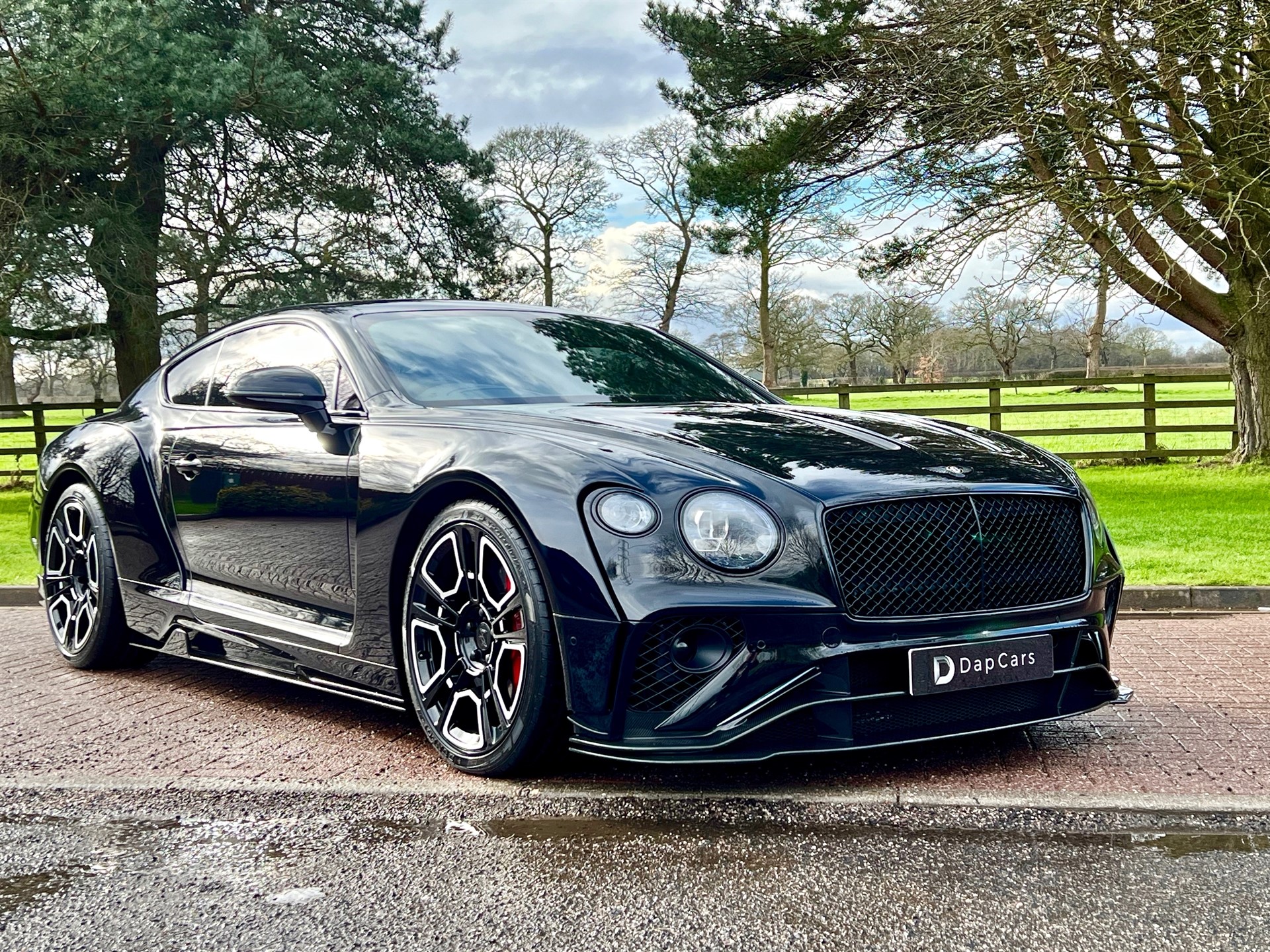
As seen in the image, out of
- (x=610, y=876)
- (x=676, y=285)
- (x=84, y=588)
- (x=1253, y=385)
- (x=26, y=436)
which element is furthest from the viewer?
(x=676, y=285)

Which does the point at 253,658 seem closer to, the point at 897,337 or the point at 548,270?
the point at 548,270

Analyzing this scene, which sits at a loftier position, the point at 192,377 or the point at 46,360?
the point at 46,360

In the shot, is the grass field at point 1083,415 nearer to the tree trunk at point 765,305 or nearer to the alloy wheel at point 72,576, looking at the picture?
the tree trunk at point 765,305

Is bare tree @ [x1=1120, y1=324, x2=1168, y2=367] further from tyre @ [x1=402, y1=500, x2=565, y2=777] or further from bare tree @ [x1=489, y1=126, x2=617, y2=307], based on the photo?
tyre @ [x1=402, y1=500, x2=565, y2=777]

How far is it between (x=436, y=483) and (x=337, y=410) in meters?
0.72

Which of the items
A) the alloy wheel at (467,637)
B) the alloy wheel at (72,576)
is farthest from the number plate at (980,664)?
the alloy wheel at (72,576)

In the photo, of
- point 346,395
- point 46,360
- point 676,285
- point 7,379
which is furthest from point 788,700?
point 676,285

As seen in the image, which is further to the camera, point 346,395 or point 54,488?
point 54,488

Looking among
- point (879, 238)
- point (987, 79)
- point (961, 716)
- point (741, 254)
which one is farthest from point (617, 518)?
point (741, 254)

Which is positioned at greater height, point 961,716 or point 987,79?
point 987,79

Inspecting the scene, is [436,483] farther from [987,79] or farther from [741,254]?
[741,254]

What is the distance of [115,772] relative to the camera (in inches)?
161

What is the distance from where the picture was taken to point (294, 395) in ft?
14.4

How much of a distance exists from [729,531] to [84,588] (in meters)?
3.59
